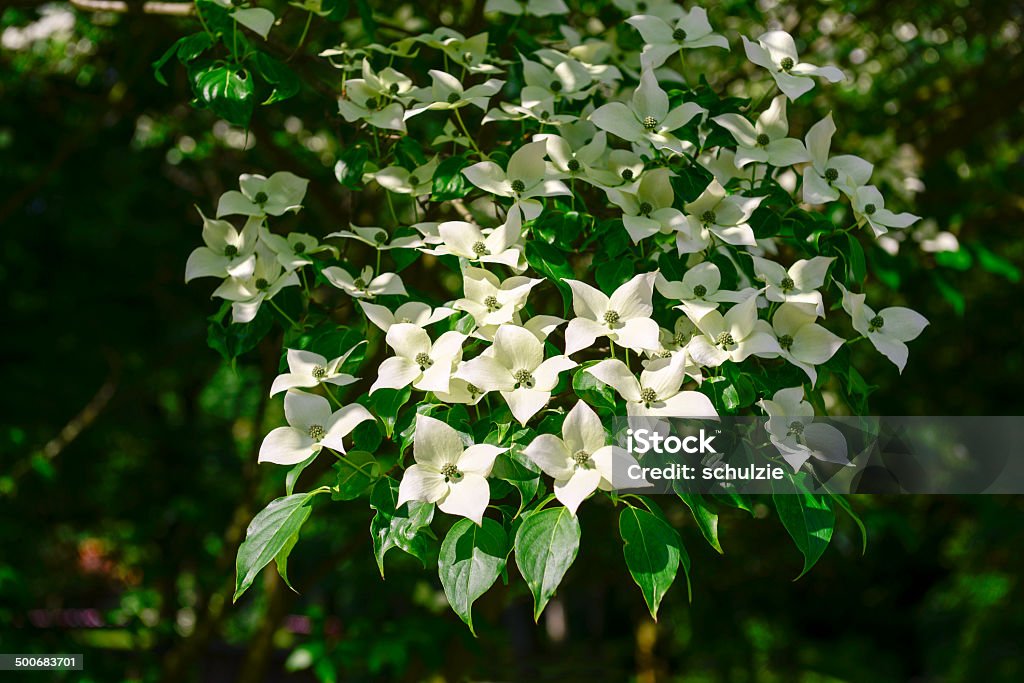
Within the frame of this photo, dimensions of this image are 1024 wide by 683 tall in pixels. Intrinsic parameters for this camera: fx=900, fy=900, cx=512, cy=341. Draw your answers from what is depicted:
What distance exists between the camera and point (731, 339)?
0.89m

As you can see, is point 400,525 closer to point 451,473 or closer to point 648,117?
point 451,473

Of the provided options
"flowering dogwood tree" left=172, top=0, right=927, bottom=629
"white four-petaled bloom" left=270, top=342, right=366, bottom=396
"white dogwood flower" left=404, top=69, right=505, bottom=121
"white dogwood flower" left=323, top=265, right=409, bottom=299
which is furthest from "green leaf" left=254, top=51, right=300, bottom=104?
"white four-petaled bloom" left=270, top=342, right=366, bottom=396

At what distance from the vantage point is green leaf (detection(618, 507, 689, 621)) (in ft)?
2.60

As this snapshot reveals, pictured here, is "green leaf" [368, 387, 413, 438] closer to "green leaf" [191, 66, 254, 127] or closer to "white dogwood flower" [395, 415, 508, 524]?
"white dogwood flower" [395, 415, 508, 524]

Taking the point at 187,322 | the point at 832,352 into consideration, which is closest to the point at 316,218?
the point at 187,322

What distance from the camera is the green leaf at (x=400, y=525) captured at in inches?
32.5

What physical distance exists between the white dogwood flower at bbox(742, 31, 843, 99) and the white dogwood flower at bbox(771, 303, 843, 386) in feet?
0.91

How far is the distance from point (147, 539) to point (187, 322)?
729 mm

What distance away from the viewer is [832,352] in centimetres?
90

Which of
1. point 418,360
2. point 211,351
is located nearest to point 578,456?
point 418,360

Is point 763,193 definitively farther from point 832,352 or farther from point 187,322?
point 187,322

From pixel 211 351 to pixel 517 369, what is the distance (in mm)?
1979

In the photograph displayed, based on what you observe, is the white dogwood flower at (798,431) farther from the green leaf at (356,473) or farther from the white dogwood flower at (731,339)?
the green leaf at (356,473)

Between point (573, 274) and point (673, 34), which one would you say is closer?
point (573, 274)
